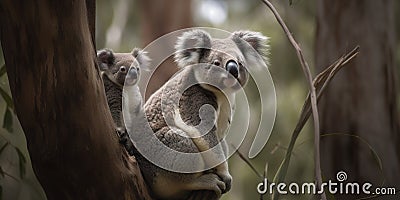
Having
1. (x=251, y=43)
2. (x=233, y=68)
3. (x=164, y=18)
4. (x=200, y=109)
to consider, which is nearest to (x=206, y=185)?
(x=200, y=109)

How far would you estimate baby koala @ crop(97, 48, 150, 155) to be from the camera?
245 cm

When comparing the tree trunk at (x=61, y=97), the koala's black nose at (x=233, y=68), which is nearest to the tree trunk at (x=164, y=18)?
the koala's black nose at (x=233, y=68)

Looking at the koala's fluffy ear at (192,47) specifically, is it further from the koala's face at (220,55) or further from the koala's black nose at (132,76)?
the koala's black nose at (132,76)

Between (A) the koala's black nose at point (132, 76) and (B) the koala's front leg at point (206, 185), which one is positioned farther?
(A) the koala's black nose at point (132, 76)

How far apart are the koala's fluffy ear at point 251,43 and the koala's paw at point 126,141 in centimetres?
64

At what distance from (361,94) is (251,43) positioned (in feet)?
5.60

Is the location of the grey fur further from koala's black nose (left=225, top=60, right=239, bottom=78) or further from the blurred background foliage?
the blurred background foliage

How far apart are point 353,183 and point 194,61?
1.72 metres

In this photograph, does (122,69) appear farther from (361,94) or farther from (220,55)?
(361,94)

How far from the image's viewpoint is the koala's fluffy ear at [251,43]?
2.60 metres

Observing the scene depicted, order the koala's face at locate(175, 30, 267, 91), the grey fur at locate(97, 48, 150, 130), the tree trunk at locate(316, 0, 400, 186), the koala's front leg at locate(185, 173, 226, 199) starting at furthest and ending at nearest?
the tree trunk at locate(316, 0, 400, 186) → the grey fur at locate(97, 48, 150, 130) → the koala's face at locate(175, 30, 267, 91) → the koala's front leg at locate(185, 173, 226, 199)

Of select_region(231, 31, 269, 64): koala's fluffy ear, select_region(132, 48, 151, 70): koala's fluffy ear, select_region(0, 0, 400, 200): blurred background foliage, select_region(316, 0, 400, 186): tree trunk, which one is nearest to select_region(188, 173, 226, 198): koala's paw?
select_region(231, 31, 269, 64): koala's fluffy ear

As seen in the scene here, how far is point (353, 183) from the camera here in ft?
12.6

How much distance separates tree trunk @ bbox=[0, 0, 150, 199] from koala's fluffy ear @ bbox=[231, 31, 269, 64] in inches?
33.3
